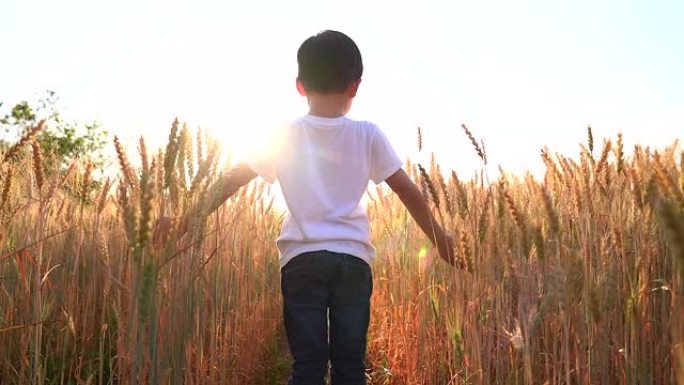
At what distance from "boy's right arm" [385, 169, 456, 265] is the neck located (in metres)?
0.23

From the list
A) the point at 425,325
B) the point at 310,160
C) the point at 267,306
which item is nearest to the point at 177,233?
the point at 310,160

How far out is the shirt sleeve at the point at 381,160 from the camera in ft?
5.51

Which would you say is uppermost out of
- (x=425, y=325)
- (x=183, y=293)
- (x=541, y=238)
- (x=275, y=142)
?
(x=275, y=142)

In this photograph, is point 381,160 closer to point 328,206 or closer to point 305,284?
point 328,206

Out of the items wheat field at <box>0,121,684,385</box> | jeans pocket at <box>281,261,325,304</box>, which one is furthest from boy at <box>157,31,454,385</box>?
wheat field at <box>0,121,684,385</box>

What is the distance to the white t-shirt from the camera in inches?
64.1

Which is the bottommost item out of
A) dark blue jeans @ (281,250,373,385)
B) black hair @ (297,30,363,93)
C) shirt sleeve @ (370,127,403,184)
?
dark blue jeans @ (281,250,373,385)

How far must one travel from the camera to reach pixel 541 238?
1.08 metres

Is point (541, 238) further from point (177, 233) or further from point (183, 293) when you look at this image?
point (183, 293)

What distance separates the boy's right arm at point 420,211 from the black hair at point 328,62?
0.29m

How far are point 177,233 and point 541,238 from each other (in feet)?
2.07

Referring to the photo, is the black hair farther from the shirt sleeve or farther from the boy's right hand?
the boy's right hand

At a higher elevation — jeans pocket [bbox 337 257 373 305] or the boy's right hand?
the boy's right hand

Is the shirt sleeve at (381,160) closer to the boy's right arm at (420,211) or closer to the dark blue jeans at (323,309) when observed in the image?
the boy's right arm at (420,211)
